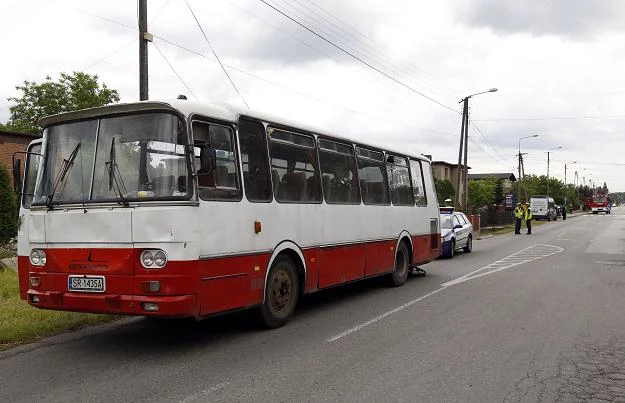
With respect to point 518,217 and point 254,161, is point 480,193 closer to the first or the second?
point 518,217

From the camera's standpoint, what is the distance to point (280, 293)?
24.6 feet

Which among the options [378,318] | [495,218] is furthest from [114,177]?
[495,218]

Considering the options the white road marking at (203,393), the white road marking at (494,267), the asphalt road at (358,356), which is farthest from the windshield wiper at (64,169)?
the white road marking at (494,267)

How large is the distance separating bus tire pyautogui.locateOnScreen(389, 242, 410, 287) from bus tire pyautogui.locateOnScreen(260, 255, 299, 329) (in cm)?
395

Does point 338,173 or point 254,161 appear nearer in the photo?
point 254,161

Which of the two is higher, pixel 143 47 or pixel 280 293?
pixel 143 47

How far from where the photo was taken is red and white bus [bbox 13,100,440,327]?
5812mm

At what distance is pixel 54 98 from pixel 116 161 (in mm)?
39047

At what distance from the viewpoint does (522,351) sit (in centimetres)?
618

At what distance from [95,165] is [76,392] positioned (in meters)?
2.50

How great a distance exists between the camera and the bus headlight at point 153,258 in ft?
18.9

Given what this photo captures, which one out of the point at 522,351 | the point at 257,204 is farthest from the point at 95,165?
the point at 522,351

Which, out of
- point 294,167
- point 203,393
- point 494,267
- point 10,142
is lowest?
point 494,267

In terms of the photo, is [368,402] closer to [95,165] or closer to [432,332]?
[432,332]
